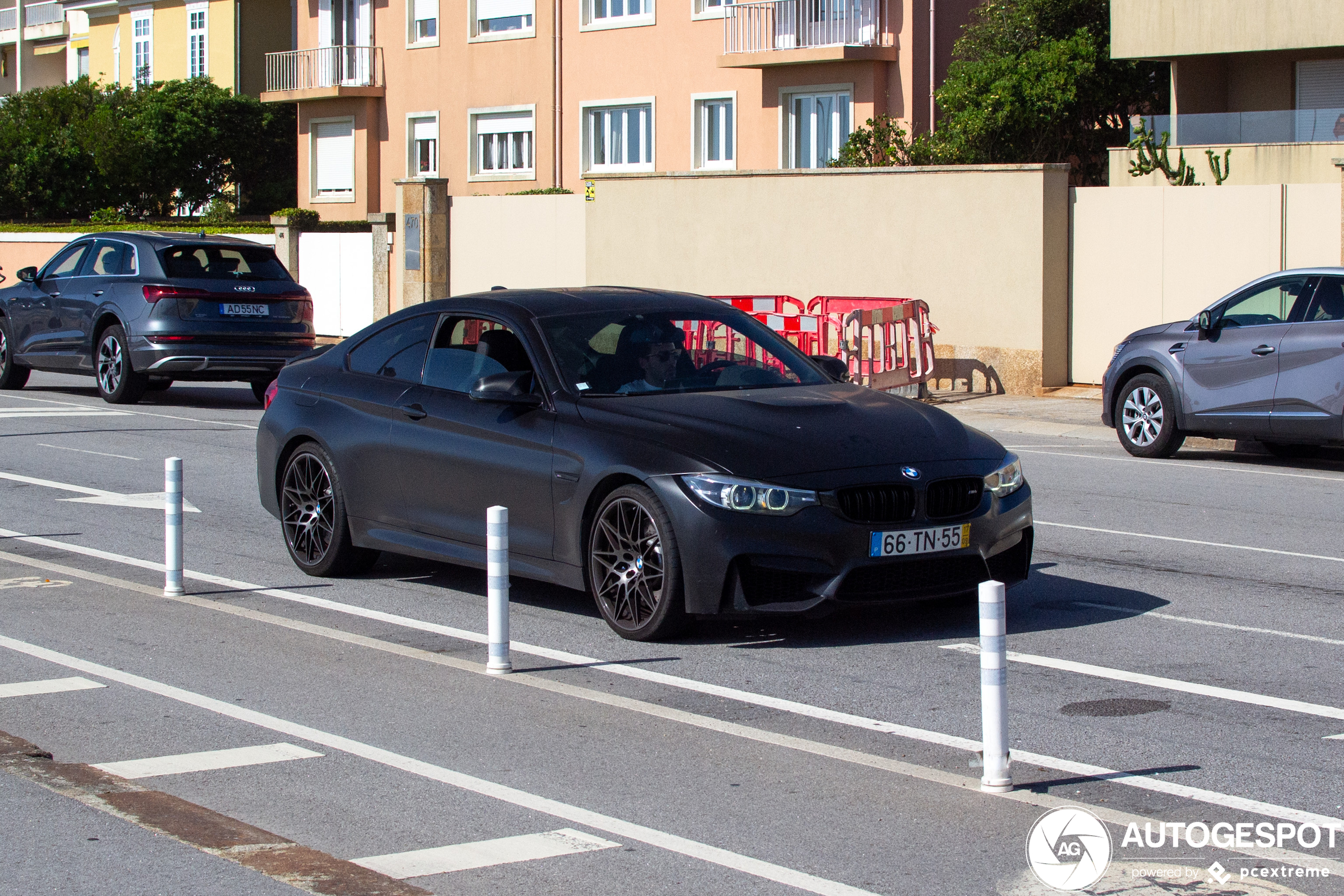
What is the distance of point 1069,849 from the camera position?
4969 millimetres

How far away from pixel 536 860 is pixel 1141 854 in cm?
173

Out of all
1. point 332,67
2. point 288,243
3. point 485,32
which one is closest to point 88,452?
point 288,243

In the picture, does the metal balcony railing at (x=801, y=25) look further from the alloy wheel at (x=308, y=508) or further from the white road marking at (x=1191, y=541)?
the alloy wheel at (x=308, y=508)

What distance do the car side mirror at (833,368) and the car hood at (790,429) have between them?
0.60m

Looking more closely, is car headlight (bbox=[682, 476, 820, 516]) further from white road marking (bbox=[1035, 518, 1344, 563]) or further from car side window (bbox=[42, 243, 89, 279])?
car side window (bbox=[42, 243, 89, 279])

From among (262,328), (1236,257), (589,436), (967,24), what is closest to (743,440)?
(589,436)

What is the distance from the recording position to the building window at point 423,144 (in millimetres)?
40500

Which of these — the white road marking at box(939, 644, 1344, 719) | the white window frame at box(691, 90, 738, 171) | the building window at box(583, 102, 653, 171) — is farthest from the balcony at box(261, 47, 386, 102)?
the white road marking at box(939, 644, 1344, 719)

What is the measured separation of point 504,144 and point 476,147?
808mm

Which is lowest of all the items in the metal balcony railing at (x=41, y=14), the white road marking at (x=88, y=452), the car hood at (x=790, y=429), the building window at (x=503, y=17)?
the white road marking at (x=88, y=452)

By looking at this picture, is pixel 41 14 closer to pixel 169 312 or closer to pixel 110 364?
pixel 110 364

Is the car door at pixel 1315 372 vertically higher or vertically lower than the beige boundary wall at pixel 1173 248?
lower

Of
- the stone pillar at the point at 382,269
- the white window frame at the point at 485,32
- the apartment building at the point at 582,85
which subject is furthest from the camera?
the white window frame at the point at 485,32


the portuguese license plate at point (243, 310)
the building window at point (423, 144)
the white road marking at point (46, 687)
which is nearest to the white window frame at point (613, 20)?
the building window at point (423, 144)
